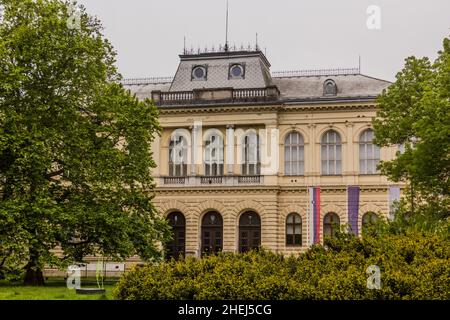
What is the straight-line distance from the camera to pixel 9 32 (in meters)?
26.9

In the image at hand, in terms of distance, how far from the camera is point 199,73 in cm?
4925

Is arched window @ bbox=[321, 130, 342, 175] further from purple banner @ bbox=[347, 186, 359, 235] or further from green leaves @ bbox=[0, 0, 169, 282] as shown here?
green leaves @ bbox=[0, 0, 169, 282]

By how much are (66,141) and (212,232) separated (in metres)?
21.0

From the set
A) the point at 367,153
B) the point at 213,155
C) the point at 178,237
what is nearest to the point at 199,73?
the point at 213,155

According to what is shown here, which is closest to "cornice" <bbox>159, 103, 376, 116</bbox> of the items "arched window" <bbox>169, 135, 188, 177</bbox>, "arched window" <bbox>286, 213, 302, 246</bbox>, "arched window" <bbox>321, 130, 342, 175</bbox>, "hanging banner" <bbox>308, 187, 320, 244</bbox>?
"arched window" <bbox>321, 130, 342, 175</bbox>

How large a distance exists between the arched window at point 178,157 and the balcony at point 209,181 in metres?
0.74

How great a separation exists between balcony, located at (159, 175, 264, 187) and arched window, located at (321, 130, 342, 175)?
4510 millimetres

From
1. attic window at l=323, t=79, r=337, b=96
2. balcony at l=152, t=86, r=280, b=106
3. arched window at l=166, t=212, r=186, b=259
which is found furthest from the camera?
arched window at l=166, t=212, r=186, b=259

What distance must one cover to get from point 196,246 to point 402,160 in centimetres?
2128

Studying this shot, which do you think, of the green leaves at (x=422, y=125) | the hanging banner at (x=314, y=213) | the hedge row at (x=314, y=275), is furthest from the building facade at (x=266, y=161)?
the hedge row at (x=314, y=275)

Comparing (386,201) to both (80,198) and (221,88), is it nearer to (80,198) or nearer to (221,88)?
(221,88)

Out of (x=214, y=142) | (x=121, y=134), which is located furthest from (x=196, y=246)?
(x=121, y=134)

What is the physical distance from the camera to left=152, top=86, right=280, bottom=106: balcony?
150ft
